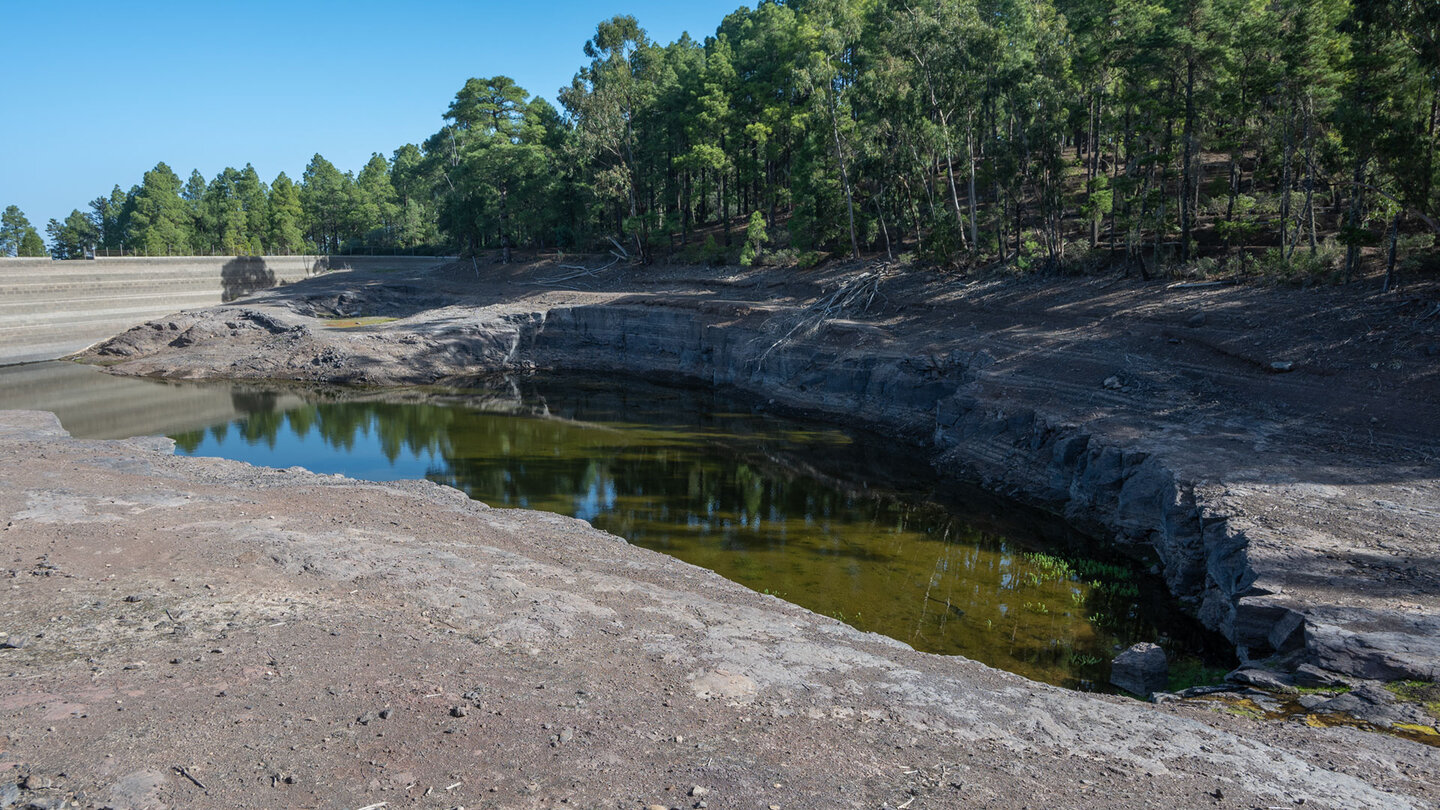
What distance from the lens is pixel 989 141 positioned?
1348 inches

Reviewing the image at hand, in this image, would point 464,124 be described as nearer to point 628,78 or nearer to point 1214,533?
point 628,78

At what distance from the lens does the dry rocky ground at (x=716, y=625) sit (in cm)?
716

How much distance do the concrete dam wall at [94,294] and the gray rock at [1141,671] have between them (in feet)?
190

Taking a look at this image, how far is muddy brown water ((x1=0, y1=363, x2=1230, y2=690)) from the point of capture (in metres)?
14.6

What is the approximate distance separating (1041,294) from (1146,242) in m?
6.29

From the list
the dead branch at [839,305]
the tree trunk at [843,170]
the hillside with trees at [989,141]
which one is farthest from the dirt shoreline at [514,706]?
the tree trunk at [843,170]

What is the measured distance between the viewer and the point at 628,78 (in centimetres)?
5238

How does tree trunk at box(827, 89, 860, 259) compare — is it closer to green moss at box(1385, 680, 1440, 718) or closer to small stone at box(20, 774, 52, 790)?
green moss at box(1385, 680, 1440, 718)

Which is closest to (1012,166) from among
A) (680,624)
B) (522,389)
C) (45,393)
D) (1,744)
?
(522,389)

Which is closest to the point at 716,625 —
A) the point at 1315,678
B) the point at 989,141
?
the point at 1315,678

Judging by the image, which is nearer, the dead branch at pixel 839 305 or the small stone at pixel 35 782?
the small stone at pixel 35 782

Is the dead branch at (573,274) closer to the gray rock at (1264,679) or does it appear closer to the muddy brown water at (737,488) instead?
the muddy brown water at (737,488)

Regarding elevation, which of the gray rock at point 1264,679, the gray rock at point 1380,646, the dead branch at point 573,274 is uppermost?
the dead branch at point 573,274

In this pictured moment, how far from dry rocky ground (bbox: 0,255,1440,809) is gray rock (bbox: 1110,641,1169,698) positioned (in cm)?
140
